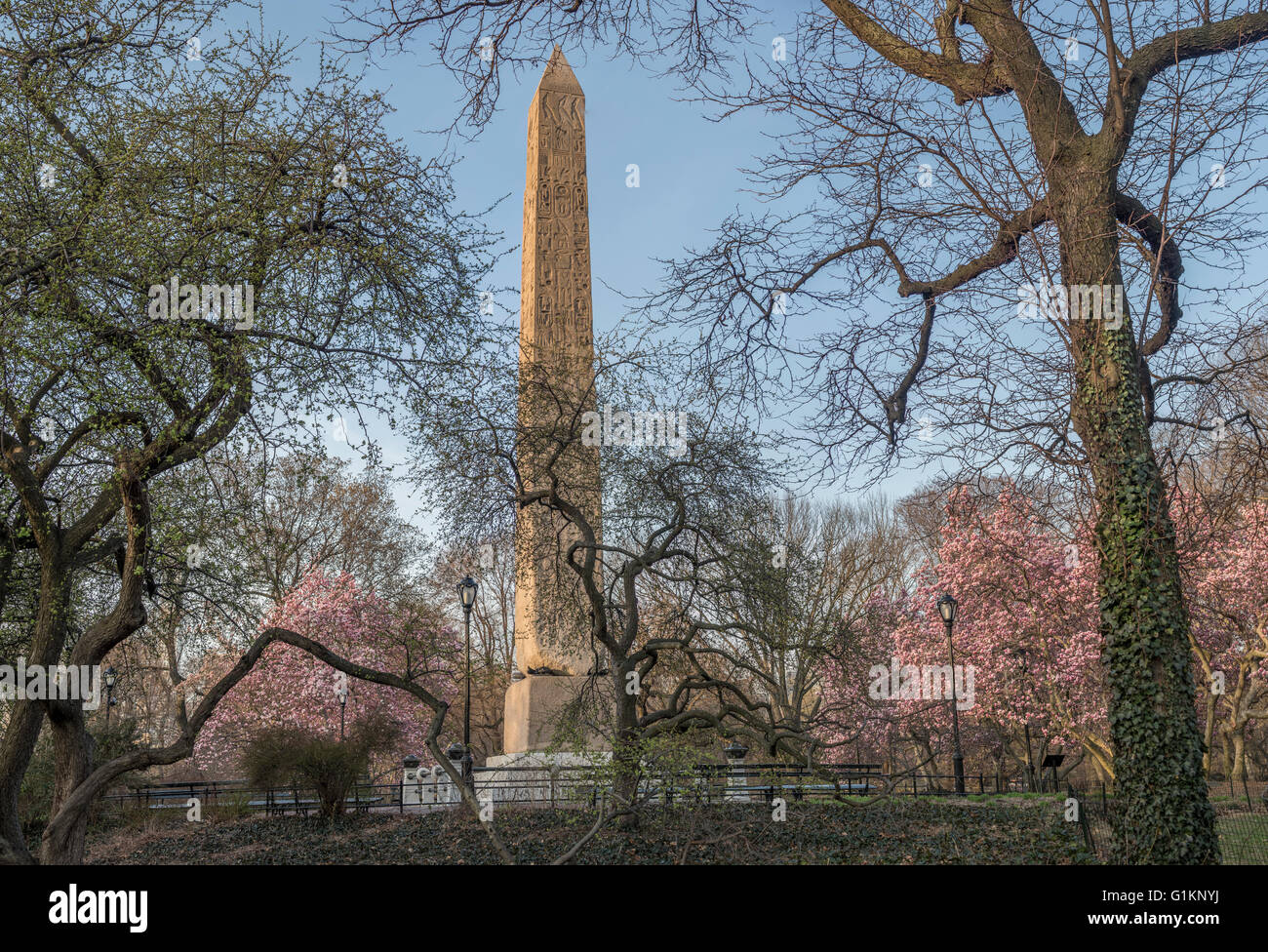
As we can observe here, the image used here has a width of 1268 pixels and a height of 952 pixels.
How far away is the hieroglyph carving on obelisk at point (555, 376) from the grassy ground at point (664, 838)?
284 cm

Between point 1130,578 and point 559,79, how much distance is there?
1344 centimetres

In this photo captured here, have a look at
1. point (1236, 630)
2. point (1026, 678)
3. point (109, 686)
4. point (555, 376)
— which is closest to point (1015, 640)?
point (1026, 678)

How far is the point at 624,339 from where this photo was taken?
44.3ft

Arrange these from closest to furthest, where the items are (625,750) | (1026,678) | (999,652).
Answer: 1. (625,750)
2. (1026,678)
3. (999,652)

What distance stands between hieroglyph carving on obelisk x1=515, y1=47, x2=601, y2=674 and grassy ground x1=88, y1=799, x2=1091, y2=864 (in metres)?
2.84

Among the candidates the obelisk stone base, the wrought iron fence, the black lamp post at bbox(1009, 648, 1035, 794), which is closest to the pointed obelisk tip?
the obelisk stone base

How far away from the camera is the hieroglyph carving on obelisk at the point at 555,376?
13406mm

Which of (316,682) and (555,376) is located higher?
(555,376)

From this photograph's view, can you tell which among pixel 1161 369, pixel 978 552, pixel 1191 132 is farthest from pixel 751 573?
pixel 978 552

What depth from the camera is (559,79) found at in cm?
1802

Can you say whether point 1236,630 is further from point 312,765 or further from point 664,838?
point 312,765

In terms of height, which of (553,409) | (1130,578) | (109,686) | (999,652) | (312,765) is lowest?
(312,765)
